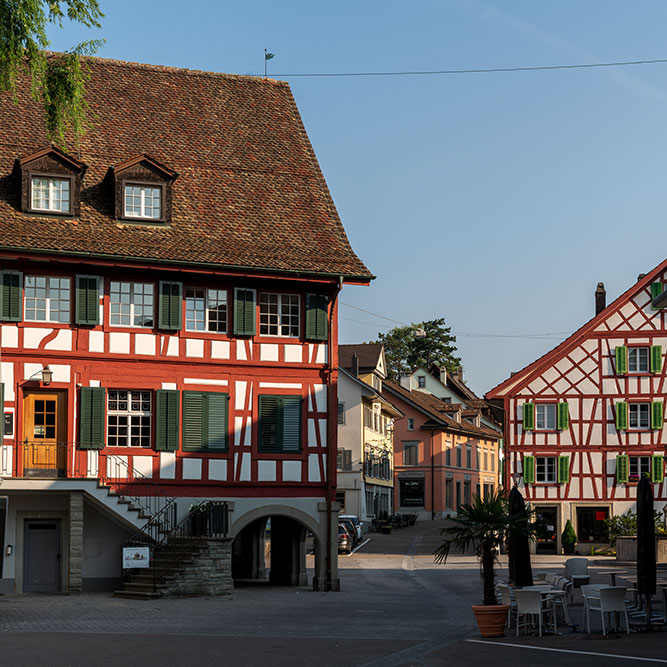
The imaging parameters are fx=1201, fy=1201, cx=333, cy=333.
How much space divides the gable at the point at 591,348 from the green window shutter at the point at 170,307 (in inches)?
918

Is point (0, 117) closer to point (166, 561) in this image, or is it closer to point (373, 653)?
point (166, 561)

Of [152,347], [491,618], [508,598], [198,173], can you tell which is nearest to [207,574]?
[152,347]

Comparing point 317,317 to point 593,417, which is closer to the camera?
point 317,317

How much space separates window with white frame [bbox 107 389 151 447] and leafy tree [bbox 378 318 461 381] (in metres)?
80.6

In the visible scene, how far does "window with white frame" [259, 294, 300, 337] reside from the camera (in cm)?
3047

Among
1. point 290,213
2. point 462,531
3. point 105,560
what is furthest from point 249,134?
point 462,531

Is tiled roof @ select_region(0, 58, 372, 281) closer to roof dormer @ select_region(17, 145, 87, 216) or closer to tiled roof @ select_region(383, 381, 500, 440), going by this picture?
roof dormer @ select_region(17, 145, 87, 216)

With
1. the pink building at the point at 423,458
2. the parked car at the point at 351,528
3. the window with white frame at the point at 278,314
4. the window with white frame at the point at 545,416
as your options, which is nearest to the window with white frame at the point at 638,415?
the window with white frame at the point at 545,416

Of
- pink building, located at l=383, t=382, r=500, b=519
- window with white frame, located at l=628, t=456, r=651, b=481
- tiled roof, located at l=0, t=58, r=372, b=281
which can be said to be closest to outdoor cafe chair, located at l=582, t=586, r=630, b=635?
tiled roof, located at l=0, t=58, r=372, b=281

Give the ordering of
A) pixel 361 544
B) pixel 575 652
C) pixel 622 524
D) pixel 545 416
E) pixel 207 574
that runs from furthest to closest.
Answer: pixel 361 544
pixel 545 416
pixel 622 524
pixel 207 574
pixel 575 652

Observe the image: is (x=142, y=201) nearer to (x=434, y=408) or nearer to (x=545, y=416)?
(x=545, y=416)

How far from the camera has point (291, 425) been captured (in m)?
30.2

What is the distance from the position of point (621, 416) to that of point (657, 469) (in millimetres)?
2578

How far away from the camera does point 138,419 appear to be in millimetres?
29078
